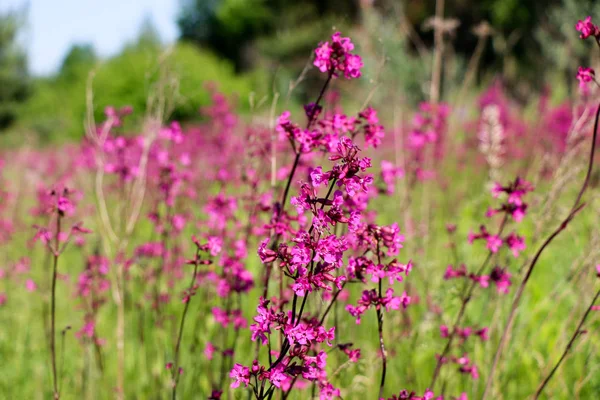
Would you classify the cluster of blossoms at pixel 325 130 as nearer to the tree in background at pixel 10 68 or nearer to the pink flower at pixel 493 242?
the pink flower at pixel 493 242

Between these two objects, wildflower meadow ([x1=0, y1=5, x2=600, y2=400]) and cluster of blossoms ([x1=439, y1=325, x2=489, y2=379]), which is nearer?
wildflower meadow ([x1=0, y1=5, x2=600, y2=400])

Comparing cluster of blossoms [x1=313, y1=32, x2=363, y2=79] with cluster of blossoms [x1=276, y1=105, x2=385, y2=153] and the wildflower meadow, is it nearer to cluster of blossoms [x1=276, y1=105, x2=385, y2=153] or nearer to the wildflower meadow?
the wildflower meadow

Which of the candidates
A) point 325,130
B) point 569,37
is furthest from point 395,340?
point 569,37

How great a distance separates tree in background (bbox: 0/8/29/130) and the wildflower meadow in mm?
28910

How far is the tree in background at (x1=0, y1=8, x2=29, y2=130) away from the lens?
29.5 metres

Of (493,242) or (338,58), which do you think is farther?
(493,242)

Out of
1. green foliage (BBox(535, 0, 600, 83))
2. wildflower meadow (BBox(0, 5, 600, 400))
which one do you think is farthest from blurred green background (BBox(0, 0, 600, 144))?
wildflower meadow (BBox(0, 5, 600, 400))

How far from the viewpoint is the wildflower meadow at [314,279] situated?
1.39m

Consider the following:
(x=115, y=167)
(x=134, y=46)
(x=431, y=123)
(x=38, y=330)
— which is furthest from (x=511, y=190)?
(x=134, y=46)

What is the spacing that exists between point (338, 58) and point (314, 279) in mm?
685

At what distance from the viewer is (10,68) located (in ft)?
97.3

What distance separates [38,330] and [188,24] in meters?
59.6

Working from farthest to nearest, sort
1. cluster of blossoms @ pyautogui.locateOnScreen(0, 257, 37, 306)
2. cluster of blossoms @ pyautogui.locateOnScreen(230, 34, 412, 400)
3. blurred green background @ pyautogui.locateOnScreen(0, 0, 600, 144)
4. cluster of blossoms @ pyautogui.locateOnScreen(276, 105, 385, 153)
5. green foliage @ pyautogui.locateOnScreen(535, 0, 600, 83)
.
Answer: blurred green background @ pyautogui.locateOnScreen(0, 0, 600, 144) < green foliage @ pyautogui.locateOnScreen(535, 0, 600, 83) < cluster of blossoms @ pyautogui.locateOnScreen(0, 257, 37, 306) < cluster of blossoms @ pyautogui.locateOnScreen(276, 105, 385, 153) < cluster of blossoms @ pyautogui.locateOnScreen(230, 34, 412, 400)

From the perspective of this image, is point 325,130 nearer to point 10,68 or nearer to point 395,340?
point 395,340
